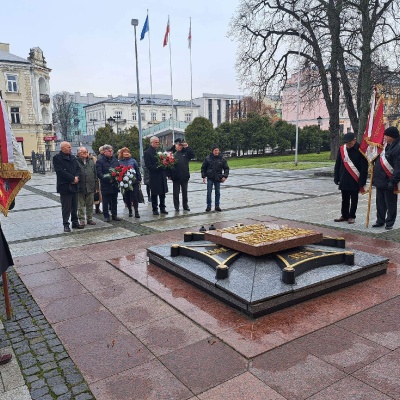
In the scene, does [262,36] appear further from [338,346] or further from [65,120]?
[65,120]

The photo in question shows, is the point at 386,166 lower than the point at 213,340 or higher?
higher

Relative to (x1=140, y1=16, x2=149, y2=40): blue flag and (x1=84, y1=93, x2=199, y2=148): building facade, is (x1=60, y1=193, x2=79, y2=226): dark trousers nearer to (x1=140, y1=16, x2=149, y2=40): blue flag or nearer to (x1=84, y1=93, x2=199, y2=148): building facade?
(x1=140, y1=16, x2=149, y2=40): blue flag

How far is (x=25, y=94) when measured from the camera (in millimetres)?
48406

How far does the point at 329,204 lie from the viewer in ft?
35.2

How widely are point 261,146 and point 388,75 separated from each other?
2464 cm

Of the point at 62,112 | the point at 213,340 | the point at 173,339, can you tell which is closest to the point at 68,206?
the point at 173,339

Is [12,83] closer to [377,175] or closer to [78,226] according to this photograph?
[78,226]

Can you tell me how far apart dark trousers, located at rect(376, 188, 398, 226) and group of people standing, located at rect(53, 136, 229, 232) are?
12.3 feet

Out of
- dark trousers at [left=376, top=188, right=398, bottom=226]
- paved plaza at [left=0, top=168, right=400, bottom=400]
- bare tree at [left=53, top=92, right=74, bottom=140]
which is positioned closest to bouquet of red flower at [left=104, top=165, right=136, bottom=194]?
paved plaza at [left=0, top=168, right=400, bottom=400]

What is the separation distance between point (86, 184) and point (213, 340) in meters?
5.89

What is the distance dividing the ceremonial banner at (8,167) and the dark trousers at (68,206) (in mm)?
4202

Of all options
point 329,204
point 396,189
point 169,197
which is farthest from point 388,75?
point 396,189

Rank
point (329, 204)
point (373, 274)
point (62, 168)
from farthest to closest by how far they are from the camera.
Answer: point (329, 204), point (62, 168), point (373, 274)

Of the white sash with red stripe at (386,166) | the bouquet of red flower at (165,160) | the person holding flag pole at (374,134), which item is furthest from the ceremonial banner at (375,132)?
the bouquet of red flower at (165,160)
